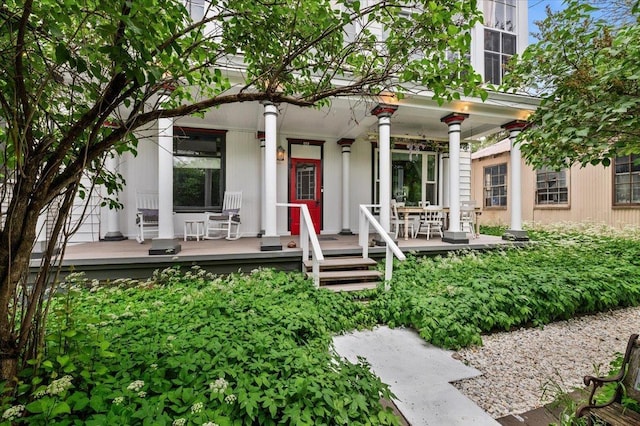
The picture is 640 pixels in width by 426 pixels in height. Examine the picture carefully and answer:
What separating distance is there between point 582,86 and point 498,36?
18.6 ft

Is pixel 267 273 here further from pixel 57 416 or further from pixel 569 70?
pixel 569 70

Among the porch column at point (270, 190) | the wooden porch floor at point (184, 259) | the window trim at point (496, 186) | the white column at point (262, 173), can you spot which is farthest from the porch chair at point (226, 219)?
the window trim at point (496, 186)

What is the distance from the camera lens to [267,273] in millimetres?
4172

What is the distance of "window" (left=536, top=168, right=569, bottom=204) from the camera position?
9.97 metres

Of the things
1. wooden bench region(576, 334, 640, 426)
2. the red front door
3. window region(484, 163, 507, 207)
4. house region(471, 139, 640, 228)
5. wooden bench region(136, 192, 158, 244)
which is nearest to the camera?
wooden bench region(576, 334, 640, 426)

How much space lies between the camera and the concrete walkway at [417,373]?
76.8 inches

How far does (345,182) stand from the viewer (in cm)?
745

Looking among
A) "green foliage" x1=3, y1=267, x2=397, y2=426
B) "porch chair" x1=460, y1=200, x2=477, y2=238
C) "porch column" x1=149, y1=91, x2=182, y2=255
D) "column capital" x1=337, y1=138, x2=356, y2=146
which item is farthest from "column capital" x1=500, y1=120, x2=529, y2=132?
"porch column" x1=149, y1=91, x2=182, y2=255

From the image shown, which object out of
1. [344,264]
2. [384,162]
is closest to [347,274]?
[344,264]

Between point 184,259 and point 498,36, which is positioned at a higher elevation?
point 498,36

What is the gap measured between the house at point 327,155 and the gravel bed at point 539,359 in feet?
8.27

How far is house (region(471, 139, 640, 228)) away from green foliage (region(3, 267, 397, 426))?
19.5 feet

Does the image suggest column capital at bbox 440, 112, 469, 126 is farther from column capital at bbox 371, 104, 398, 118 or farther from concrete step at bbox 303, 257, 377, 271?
concrete step at bbox 303, 257, 377, 271

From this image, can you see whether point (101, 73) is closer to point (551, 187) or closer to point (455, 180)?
point (455, 180)
